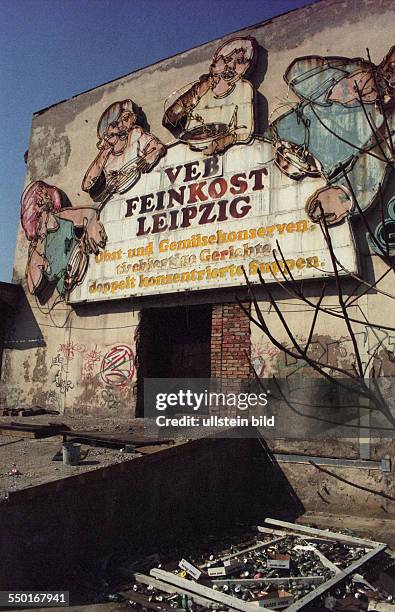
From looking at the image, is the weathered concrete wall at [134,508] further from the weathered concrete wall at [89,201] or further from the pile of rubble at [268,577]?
the weathered concrete wall at [89,201]

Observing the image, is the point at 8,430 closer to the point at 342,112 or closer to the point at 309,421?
the point at 309,421

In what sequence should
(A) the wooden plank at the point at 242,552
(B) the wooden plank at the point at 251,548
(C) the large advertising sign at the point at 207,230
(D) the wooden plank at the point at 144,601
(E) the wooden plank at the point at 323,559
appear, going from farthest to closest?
(C) the large advertising sign at the point at 207,230 → (B) the wooden plank at the point at 251,548 → (A) the wooden plank at the point at 242,552 → (E) the wooden plank at the point at 323,559 → (D) the wooden plank at the point at 144,601

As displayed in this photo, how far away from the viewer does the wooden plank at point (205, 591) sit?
13.1 ft

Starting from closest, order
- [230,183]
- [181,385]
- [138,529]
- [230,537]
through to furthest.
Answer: [138,529] < [230,537] < [230,183] < [181,385]

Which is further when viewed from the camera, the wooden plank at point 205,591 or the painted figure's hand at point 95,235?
the painted figure's hand at point 95,235

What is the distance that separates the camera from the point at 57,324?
1005 cm

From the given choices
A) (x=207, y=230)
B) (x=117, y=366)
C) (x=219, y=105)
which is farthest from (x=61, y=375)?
(x=219, y=105)

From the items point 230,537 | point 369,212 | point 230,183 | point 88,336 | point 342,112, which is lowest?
point 230,537

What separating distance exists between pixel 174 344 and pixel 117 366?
1.14m

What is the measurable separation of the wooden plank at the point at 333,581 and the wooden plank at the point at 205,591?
0.27 m

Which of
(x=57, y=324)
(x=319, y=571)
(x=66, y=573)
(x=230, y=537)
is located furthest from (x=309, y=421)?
(x=57, y=324)

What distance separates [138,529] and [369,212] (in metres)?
5.04

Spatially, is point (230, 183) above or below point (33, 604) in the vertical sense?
above


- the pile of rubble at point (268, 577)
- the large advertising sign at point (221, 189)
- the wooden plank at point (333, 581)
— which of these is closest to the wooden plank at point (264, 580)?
the pile of rubble at point (268, 577)
